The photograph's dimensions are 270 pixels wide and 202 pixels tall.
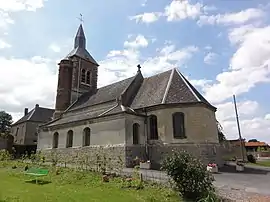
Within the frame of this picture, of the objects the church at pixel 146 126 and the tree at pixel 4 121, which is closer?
the church at pixel 146 126

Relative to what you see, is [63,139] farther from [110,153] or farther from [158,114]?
[158,114]

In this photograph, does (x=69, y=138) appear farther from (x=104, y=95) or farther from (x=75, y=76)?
(x=75, y=76)

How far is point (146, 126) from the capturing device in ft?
68.7

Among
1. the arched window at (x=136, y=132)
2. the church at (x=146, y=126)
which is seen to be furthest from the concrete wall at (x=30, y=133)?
the arched window at (x=136, y=132)

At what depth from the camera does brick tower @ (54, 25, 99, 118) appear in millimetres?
31672

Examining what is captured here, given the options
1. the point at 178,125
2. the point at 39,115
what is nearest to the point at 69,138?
the point at 178,125

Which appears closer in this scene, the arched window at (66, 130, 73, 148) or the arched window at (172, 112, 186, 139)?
the arched window at (172, 112, 186, 139)

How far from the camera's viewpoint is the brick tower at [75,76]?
31.7m

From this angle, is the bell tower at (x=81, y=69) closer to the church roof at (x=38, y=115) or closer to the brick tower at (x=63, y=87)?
the brick tower at (x=63, y=87)

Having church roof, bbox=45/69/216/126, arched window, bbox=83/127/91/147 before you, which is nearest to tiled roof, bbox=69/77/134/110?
church roof, bbox=45/69/216/126

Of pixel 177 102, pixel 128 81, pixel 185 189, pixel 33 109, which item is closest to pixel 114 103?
pixel 128 81

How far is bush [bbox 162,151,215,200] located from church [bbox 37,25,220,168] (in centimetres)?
933

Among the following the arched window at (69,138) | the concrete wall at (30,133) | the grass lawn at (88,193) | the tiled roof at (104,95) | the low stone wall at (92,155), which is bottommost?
the grass lawn at (88,193)

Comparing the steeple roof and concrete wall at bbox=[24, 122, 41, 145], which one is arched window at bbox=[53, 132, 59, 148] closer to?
the steeple roof
